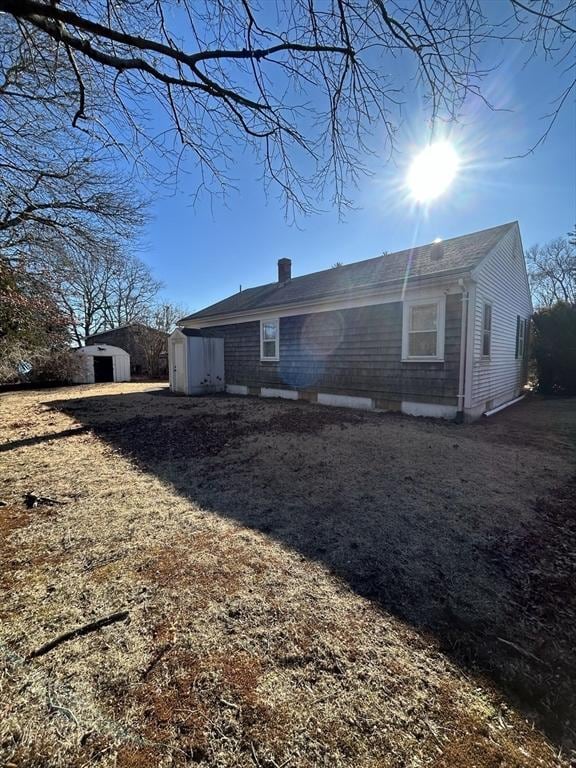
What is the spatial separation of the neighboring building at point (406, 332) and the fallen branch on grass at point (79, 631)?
6818 millimetres

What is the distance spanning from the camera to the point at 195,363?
12.2m

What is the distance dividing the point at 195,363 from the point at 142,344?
13921 millimetres

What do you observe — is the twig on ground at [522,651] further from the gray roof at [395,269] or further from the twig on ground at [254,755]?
the gray roof at [395,269]

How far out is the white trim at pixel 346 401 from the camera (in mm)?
8516

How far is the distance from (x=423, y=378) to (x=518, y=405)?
514 cm

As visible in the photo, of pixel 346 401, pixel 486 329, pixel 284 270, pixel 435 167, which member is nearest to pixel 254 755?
pixel 435 167

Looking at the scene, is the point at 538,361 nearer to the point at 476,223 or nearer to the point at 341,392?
the point at 476,223

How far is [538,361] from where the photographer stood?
12820 mm

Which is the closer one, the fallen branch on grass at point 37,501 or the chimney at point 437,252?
the fallen branch on grass at point 37,501

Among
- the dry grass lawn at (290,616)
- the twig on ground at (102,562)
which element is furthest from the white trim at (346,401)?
the twig on ground at (102,562)

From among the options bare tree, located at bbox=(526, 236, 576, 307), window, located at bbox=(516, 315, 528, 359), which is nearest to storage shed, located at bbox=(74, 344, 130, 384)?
window, located at bbox=(516, 315, 528, 359)

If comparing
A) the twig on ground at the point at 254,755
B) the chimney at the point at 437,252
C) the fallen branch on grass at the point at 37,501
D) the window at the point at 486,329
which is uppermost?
the chimney at the point at 437,252

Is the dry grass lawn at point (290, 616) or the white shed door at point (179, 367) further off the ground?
the white shed door at point (179, 367)

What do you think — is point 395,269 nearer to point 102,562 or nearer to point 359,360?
point 359,360
